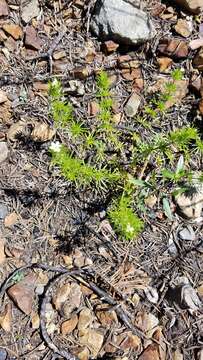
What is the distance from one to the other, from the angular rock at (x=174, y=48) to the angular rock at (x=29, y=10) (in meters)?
0.96

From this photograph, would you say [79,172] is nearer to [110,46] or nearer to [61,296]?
[61,296]

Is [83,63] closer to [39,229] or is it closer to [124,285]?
[39,229]

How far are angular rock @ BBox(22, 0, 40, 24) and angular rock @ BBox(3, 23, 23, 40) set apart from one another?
0.09 metres

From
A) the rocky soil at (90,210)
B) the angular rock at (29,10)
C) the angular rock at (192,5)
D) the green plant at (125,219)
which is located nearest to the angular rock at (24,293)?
the rocky soil at (90,210)

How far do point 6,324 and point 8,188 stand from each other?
88 centimetres

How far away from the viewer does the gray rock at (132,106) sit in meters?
3.75

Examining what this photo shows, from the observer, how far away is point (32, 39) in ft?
12.5

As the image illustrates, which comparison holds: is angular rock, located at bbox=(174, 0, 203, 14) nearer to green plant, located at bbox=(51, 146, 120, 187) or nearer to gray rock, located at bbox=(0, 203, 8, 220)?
green plant, located at bbox=(51, 146, 120, 187)

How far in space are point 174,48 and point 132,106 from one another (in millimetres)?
543

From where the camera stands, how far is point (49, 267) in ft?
11.0

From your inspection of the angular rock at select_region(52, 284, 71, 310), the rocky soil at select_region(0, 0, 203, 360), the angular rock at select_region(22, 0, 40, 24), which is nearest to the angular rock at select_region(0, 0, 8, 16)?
the rocky soil at select_region(0, 0, 203, 360)

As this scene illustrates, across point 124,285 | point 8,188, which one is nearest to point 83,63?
point 8,188

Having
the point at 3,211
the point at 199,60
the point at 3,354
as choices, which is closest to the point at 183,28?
the point at 199,60

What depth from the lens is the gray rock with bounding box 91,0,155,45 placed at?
3.76 m
